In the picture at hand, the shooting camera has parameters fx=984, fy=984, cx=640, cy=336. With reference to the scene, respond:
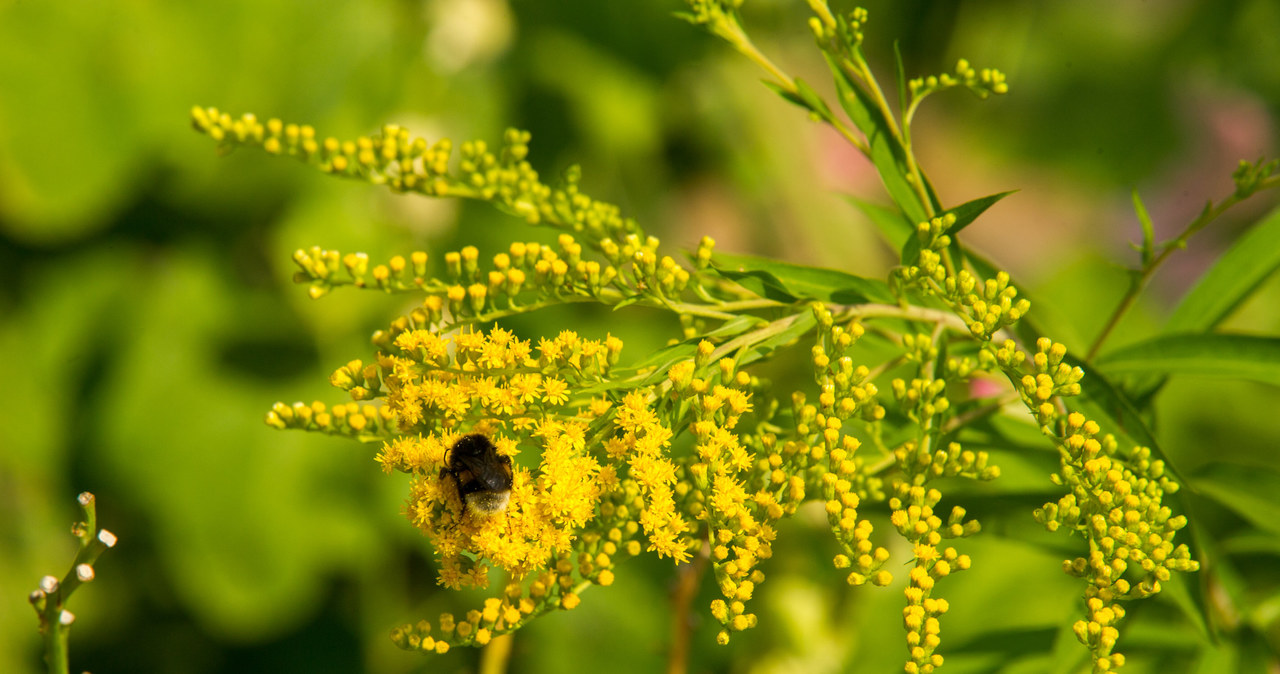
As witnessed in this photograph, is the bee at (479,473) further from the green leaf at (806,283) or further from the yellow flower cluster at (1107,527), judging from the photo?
the yellow flower cluster at (1107,527)

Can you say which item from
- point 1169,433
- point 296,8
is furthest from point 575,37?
point 1169,433

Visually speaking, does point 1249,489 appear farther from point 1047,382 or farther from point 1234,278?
point 1047,382

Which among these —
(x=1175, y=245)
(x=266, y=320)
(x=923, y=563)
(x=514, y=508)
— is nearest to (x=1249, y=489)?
(x=1175, y=245)

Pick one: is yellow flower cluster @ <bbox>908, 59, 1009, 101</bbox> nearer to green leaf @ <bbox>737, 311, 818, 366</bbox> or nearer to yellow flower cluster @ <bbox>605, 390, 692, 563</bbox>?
green leaf @ <bbox>737, 311, 818, 366</bbox>

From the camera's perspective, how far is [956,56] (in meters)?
4.54

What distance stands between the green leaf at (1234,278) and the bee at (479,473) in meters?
0.91

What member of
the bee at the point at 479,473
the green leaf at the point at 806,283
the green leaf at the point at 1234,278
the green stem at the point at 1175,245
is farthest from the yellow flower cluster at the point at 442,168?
the green leaf at the point at 1234,278

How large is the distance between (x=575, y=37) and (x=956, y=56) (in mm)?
2294

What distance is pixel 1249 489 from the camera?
4.19ft

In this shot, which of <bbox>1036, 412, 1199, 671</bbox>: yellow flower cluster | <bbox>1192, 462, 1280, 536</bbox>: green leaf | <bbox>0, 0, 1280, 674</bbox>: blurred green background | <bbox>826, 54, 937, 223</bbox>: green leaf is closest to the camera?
<bbox>1036, 412, 1199, 671</bbox>: yellow flower cluster

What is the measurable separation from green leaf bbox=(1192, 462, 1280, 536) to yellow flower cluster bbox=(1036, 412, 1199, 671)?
1.38 ft

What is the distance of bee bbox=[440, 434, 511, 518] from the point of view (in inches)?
41.2

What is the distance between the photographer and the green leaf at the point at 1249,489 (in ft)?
4.12

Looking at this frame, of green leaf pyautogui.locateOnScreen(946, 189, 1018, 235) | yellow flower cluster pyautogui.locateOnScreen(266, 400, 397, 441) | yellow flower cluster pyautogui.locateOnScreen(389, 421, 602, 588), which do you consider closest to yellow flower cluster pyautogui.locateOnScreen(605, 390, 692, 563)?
yellow flower cluster pyautogui.locateOnScreen(389, 421, 602, 588)
